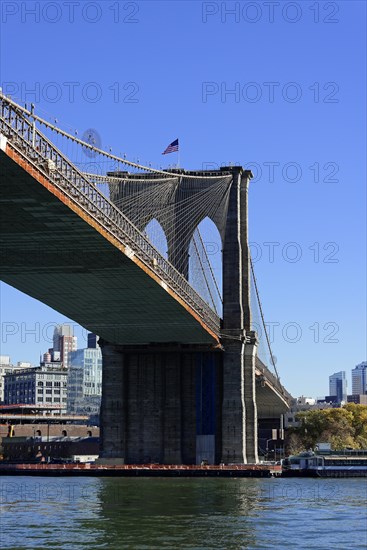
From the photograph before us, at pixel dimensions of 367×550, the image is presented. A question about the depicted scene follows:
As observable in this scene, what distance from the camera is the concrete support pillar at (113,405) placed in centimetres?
9775

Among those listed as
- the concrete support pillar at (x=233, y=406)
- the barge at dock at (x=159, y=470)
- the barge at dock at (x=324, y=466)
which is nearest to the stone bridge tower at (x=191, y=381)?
the concrete support pillar at (x=233, y=406)

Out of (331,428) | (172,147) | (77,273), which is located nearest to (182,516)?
(77,273)

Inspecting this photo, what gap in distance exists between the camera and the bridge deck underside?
1916 inches

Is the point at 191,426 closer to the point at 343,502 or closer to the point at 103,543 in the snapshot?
the point at 343,502

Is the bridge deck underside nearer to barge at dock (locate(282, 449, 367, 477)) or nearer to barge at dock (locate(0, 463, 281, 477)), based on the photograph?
barge at dock (locate(0, 463, 281, 477))

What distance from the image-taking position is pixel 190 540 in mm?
38781

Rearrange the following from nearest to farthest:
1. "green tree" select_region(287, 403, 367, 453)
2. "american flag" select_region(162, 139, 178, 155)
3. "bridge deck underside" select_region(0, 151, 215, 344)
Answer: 1. "bridge deck underside" select_region(0, 151, 215, 344)
2. "american flag" select_region(162, 139, 178, 155)
3. "green tree" select_region(287, 403, 367, 453)

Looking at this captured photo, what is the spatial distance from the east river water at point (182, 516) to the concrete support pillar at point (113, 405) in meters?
23.8

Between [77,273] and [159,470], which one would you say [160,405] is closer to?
[159,470]

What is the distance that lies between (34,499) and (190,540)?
21.7 meters

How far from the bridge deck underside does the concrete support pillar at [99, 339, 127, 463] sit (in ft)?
10.7

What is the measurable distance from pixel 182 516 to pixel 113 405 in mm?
50767

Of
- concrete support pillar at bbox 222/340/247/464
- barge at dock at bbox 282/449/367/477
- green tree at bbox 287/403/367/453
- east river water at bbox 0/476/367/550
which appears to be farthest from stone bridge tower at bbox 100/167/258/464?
green tree at bbox 287/403/367/453

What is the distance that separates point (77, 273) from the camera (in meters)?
65.8
